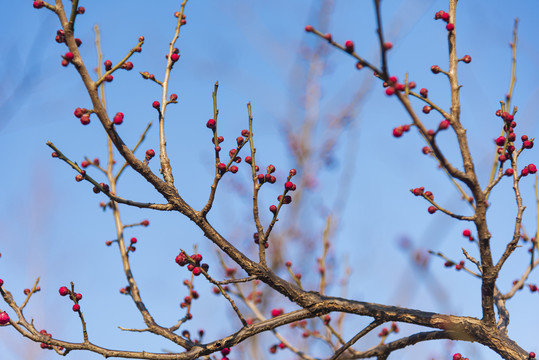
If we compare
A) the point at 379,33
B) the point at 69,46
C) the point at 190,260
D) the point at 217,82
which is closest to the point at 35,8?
the point at 69,46

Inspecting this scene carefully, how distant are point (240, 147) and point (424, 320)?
56.4 inches

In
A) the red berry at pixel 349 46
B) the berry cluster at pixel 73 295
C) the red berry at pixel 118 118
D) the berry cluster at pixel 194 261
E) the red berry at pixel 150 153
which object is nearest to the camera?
the red berry at pixel 349 46

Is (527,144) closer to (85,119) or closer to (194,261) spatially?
(194,261)

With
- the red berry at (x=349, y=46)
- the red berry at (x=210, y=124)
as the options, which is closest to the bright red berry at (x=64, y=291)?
the red berry at (x=210, y=124)

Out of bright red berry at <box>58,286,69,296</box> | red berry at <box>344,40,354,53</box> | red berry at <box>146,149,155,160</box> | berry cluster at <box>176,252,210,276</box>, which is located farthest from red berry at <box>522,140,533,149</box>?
bright red berry at <box>58,286,69,296</box>

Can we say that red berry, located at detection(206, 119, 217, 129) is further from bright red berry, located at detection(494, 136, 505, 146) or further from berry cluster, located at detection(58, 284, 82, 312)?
bright red berry, located at detection(494, 136, 505, 146)

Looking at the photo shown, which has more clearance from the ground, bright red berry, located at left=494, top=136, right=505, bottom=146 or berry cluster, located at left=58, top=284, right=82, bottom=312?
bright red berry, located at left=494, top=136, right=505, bottom=146

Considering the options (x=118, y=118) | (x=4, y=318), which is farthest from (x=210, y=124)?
(x=4, y=318)

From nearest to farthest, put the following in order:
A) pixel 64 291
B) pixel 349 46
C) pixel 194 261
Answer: pixel 349 46
pixel 194 261
pixel 64 291

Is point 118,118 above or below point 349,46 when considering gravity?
above

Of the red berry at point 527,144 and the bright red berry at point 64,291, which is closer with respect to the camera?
the red berry at point 527,144

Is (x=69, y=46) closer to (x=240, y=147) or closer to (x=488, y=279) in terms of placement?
(x=240, y=147)

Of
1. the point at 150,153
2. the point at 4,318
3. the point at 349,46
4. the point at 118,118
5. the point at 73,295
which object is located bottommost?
the point at 4,318

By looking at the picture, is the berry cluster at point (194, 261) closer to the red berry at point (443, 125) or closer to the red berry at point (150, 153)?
the red berry at point (150, 153)
